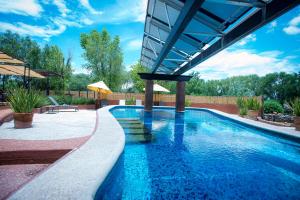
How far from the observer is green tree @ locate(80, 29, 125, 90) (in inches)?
1152

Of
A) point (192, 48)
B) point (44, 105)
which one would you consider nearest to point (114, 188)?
point (192, 48)

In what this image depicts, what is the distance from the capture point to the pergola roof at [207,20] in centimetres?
445

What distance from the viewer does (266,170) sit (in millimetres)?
4668

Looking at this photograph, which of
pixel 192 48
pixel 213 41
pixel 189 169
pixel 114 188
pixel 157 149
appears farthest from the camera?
pixel 192 48

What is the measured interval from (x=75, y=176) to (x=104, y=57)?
28394 mm

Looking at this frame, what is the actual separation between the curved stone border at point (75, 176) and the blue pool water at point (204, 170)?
0.21 metres

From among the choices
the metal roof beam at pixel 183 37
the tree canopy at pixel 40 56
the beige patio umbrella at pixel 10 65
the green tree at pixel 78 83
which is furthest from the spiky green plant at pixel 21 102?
the green tree at pixel 78 83

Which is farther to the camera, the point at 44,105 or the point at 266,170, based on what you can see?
the point at 44,105

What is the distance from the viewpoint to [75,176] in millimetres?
2756

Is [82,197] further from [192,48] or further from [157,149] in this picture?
[192,48]

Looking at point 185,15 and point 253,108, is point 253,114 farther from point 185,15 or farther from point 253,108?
point 185,15

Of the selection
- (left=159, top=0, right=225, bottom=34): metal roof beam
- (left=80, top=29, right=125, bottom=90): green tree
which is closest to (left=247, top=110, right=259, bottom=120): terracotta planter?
(left=159, top=0, right=225, bottom=34): metal roof beam

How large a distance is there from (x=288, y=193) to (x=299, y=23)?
284ft

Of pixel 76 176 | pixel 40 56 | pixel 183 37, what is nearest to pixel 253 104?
pixel 183 37
